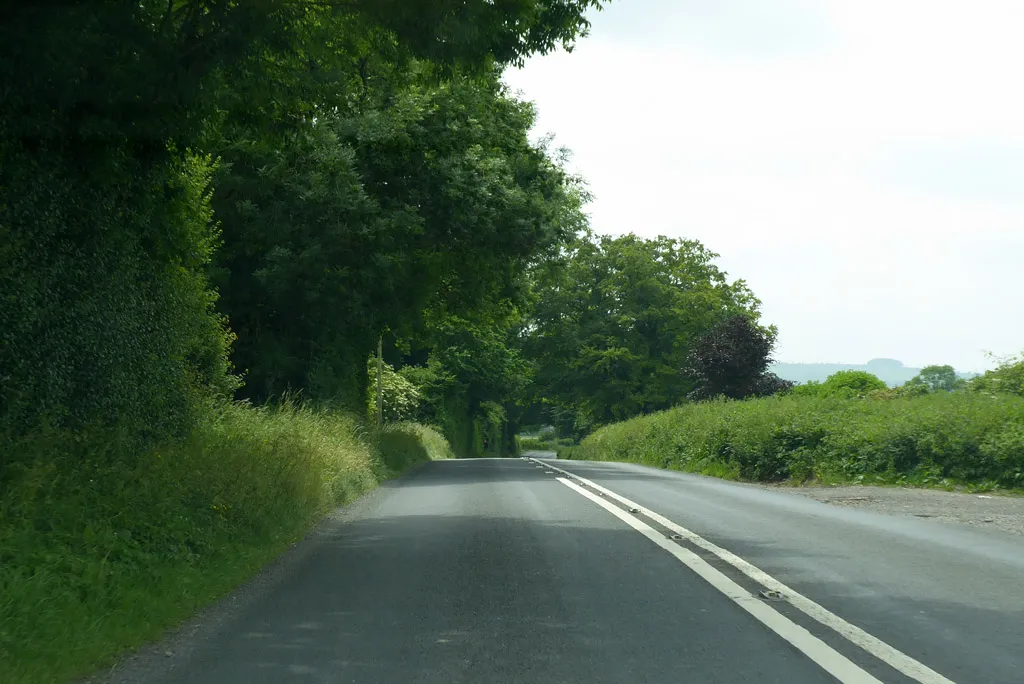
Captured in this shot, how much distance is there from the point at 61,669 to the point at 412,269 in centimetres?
2030

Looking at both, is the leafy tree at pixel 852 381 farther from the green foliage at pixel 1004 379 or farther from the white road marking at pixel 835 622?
the white road marking at pixel 835 622

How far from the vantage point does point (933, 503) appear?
1684 cm

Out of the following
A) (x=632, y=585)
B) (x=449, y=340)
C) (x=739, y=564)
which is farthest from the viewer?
(x=449, y=340)

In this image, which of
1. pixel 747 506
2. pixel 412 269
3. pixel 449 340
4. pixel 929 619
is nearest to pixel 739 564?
pixel 929 619

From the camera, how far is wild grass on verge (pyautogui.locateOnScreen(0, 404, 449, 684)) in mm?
5961

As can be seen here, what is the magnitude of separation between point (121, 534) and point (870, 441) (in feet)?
61.2

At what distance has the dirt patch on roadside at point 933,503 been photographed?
14086 millimetres

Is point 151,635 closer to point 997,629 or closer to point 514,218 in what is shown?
point 997,629

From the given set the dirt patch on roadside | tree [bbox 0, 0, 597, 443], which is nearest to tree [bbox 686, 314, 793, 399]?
the dirt patch on roadside

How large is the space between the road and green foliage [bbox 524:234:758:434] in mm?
58987

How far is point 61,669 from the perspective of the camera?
5504 mm

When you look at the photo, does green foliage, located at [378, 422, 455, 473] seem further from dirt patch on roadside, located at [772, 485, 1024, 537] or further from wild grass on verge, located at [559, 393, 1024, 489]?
dirt patch on roadside, located at [772, 485, 1024, 537]

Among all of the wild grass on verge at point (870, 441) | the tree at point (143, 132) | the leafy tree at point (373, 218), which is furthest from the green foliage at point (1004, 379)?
the tree at point (143, 132)

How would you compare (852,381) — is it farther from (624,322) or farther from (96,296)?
(96,296)
